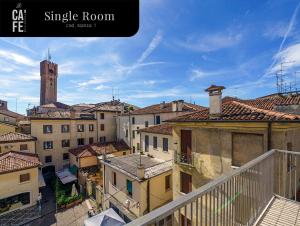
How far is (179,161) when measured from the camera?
35.4 feet

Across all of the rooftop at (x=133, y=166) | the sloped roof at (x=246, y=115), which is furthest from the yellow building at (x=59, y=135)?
the sloped roof at (x=246, y=115)

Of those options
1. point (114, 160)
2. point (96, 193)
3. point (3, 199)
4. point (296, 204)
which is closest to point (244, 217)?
point (296, 204)

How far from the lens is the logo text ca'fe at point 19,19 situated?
394 cm

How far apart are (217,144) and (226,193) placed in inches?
267

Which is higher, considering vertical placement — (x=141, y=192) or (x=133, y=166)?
(x=133, y=166)

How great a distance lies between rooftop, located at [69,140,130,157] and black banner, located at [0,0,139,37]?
70.6ft

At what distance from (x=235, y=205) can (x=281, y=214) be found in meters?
1.62

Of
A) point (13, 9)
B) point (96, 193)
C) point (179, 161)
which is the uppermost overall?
point (13, 9)

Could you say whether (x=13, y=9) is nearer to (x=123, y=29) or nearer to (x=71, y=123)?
(x=123, y=29)

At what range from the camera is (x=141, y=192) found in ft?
39.9

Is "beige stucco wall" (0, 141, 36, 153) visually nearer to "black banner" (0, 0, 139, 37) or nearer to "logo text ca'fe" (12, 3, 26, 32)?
"black banner" (0, 0, 139, 37)

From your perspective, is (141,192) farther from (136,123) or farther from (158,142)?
(136,123)

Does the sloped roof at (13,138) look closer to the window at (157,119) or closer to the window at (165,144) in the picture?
the window at (157,119)

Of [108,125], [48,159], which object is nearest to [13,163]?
[48,159]
